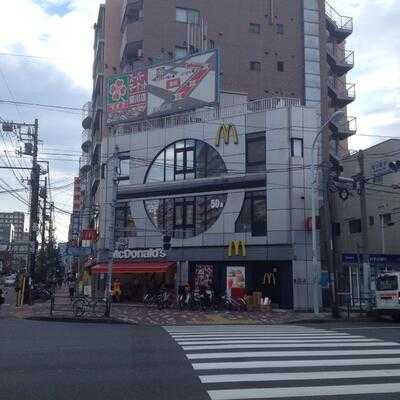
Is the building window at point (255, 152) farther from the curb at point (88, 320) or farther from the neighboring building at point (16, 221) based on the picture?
the neighboring building at point (16, 221)

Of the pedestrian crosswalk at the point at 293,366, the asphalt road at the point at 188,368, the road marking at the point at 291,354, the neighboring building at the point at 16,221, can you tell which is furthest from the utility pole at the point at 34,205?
the neighboring building at the point at 16,221

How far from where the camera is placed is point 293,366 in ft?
36.4

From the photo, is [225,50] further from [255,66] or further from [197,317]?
[197,317]

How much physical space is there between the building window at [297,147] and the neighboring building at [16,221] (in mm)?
82739

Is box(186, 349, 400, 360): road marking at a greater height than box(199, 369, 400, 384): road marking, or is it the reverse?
box(186, 349, 400, 360): road marking

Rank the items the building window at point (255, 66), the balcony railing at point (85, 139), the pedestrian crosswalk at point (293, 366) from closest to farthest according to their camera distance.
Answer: the pedestrian crosswalk at point (293, 366) → the building window at point (255, 66) → the balcony railing at point (85, 139)

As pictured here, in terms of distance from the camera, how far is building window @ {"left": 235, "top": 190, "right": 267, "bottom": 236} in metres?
32.7

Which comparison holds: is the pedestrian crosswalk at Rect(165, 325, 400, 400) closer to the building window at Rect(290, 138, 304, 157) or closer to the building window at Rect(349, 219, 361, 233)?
the building window at Rect(290, 138, 304, 157)

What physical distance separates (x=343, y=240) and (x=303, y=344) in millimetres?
35095

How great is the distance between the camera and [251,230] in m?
32.9

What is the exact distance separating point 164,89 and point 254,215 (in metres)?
11.8

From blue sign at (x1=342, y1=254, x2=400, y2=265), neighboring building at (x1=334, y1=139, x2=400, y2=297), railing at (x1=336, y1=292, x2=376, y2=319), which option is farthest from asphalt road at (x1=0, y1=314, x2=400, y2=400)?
neighboring building at (x1=334, y1=139, x2=400, y2=297)

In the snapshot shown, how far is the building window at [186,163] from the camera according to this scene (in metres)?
35.1

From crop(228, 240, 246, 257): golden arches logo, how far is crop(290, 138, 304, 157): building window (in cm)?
597
